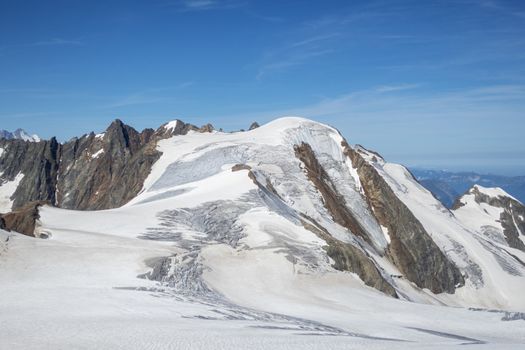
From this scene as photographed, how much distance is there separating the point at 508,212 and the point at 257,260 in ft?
333

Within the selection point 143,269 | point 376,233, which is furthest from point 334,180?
point 143,269

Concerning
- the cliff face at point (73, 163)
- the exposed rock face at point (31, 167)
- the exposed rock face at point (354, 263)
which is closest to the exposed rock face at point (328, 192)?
the exposed rock face at point (354, 263)

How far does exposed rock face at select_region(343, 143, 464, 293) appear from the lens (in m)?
65.6

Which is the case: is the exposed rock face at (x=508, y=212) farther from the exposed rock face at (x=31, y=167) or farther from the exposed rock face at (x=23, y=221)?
the exposed rock face at (x=31, y=167)

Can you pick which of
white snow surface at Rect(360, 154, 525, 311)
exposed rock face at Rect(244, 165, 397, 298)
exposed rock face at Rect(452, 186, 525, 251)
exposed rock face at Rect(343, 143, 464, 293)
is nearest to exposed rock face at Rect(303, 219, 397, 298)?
exposed rock face at Rect(244, 165, 397, 298)

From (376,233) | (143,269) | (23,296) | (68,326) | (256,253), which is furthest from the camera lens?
(376,233)

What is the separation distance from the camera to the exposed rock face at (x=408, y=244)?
65625 mm

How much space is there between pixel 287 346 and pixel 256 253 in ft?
67.5

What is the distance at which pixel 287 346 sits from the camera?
18.1m

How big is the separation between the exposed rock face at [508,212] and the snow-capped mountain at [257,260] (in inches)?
980

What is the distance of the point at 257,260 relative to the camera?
37719 millimetres

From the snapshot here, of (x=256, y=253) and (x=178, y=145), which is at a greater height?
(x=178, y=145)

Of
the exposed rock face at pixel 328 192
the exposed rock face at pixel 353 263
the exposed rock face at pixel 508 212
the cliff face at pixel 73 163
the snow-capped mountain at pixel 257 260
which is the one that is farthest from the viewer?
the cliff face at pixel 73 163

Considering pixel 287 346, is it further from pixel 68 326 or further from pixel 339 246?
pixel 339 246
